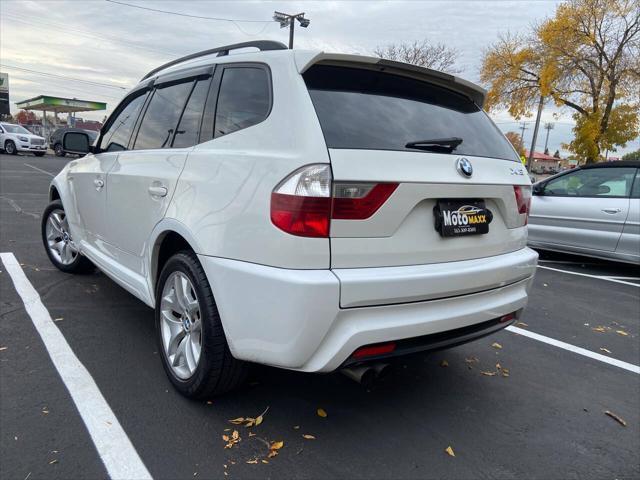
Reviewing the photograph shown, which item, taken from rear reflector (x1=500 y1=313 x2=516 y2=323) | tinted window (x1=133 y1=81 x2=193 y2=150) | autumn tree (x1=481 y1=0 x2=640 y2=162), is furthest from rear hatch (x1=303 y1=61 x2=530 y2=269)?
autumn tree (x1=481 y1=0 x2=640 y2=162)

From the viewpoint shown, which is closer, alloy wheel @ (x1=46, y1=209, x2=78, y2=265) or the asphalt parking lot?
the asphalt parking lot

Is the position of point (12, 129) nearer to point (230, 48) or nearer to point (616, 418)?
point (230, 48)

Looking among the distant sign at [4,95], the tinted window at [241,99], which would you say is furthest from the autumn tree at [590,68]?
the distant sign at [4,95]

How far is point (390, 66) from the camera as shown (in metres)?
2.43

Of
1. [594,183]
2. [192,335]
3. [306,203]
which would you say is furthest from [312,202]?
[594,183]

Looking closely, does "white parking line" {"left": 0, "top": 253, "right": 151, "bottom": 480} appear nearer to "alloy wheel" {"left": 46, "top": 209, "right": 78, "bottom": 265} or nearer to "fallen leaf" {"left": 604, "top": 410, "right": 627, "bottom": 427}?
"alloy wheel" {"left": 46, "top": 209, "right": 78, "bottom": 265}

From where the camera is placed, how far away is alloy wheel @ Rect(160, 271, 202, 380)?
2.59 m

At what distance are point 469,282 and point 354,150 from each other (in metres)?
0.89

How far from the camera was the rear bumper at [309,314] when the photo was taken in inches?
77.5

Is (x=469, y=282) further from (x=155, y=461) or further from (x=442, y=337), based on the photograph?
(x=155, y=461)

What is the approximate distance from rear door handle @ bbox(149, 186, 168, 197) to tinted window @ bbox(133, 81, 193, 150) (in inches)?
11.6

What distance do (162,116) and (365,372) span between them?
7.05 ft

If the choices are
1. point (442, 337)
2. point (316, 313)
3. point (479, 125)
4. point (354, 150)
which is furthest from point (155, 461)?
point (479, 125)

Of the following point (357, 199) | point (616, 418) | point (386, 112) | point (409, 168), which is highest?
point (386, 112)
